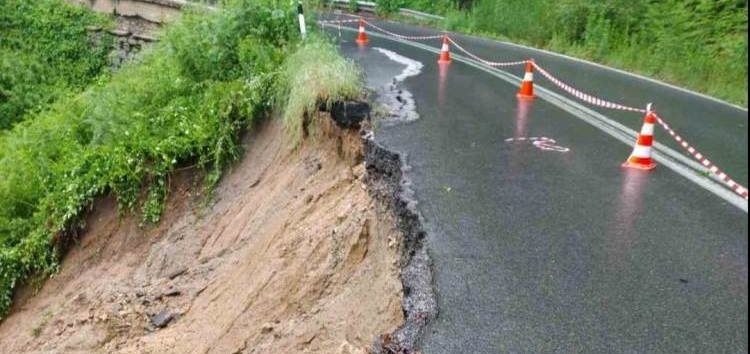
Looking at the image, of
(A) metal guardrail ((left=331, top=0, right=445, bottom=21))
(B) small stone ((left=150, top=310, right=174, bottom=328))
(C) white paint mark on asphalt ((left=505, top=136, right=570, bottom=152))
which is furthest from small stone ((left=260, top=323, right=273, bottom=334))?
(A) metal guardrail ((left=331, top=0, right=445, bottom=21))

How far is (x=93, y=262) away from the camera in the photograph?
8609 mm

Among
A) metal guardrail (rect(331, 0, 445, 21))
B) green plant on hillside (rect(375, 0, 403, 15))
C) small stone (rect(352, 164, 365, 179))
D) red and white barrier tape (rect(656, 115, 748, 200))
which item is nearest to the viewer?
red and white barrier tape (rect(656, 115, 748, 200))

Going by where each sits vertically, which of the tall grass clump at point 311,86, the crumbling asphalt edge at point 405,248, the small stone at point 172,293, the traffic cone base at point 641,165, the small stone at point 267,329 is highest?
the tall grass clump at point 311,86

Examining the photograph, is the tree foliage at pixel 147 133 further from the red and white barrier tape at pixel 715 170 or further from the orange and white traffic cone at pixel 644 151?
the red and white barrier tape at pixel 715 170

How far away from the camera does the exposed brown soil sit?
16.3 feet

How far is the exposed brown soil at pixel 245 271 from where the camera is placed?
4957 millimetres

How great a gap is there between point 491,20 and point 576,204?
60.3 ft

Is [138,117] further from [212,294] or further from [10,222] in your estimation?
[212,294]

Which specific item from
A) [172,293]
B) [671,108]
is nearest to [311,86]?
[172,293]

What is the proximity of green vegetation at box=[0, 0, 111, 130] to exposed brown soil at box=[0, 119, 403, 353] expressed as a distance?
8.31m

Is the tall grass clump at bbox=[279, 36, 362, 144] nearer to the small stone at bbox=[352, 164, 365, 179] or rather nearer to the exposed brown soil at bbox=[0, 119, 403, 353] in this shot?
the exposed brown soil at bbox=[0, 119, 403, 353]

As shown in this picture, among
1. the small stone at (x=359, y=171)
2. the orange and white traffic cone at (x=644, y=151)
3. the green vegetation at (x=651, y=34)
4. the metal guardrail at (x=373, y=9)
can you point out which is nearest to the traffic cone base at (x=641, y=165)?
the orange and white traffic cone at (x=644, y=151)

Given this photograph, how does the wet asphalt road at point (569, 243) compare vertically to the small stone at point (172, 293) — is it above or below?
above

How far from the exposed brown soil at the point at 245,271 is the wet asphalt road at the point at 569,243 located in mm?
523
